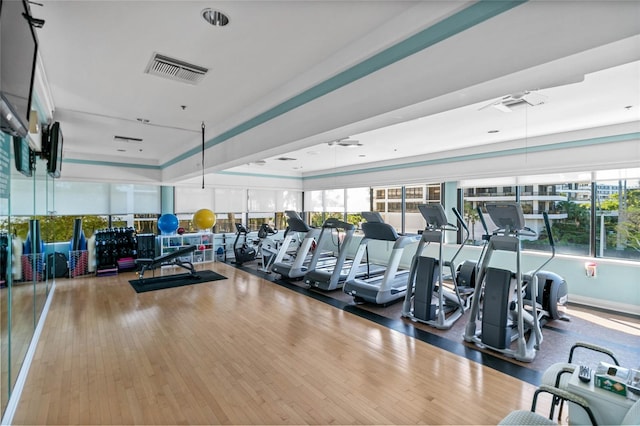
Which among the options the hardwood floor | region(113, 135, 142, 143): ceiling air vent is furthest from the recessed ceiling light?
region(113, 135, 142, 143): ceiling air vent

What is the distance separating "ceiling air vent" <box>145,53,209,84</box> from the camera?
2.80 metres

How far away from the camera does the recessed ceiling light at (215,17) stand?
2109mm

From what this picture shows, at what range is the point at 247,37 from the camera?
2.42m

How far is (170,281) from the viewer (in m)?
6.44

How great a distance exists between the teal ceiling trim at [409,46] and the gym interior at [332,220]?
2 centimetres

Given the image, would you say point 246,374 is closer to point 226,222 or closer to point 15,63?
point 15,63

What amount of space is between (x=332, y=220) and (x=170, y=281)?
361 centimetres

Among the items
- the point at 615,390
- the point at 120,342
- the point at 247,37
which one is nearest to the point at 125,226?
the point at 120,342

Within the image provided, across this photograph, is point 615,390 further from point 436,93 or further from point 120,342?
point 120,342

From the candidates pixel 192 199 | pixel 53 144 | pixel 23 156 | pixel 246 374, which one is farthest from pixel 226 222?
pixel 246 374

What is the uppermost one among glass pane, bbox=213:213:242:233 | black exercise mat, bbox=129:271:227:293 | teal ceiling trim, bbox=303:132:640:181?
teal ceiling trim, bbox=303:132:640:181

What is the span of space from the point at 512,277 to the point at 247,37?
3676 mm

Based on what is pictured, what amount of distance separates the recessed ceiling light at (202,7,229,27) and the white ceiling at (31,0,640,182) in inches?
2.6

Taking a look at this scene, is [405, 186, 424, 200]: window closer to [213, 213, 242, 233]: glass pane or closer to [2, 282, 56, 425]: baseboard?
[213, 213, 242, 233]: glass pane
